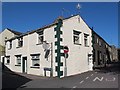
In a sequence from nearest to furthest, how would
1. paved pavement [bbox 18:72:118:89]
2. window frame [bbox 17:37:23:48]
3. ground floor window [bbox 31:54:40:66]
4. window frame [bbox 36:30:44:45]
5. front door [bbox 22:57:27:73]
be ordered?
paved pavement [bbox 18:72:118:89] < window frame [bbox 36:30:44:45] < ground floor window [bbox 31:54:40:66] < front door [bbox 22:57:27:73] < window frame [bbox 17:37:23:48]

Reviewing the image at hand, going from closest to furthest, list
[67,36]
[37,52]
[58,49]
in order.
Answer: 1. [58,49]
2. [67,36]
3. [37,52]

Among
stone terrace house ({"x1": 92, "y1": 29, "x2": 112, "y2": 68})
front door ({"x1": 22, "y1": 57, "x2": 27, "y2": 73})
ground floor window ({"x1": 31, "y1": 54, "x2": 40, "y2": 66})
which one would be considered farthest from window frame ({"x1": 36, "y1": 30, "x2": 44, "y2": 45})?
stone terrace house ({"x1": 92, "y1": 29, "x2": 112, "y2": 68})

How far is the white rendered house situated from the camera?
17.0 meters

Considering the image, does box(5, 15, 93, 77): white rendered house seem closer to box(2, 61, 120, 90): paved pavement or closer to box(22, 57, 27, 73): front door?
box(22, 57, 27, 73): front door

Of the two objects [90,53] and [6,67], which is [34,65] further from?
[6,67]

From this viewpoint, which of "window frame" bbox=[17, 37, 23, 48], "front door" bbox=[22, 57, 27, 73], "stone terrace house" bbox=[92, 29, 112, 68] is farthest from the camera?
"stone terrace house" bbox=[92, 29, 112, 68]

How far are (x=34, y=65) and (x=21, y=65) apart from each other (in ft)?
11.1

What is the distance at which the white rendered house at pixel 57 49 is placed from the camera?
17016 millimetres

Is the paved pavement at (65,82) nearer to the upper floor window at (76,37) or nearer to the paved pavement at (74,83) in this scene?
the paved pavement at (74,83)

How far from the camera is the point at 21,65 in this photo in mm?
22719

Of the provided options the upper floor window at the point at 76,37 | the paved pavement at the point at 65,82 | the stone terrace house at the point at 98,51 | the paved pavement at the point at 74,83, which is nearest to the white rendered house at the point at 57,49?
the upper floor window at the point at 76,37

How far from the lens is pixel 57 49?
1683 cm

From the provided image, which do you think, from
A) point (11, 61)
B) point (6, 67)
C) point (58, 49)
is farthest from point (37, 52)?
point (6, 67)

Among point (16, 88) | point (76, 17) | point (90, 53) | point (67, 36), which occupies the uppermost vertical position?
point (76, 17)
